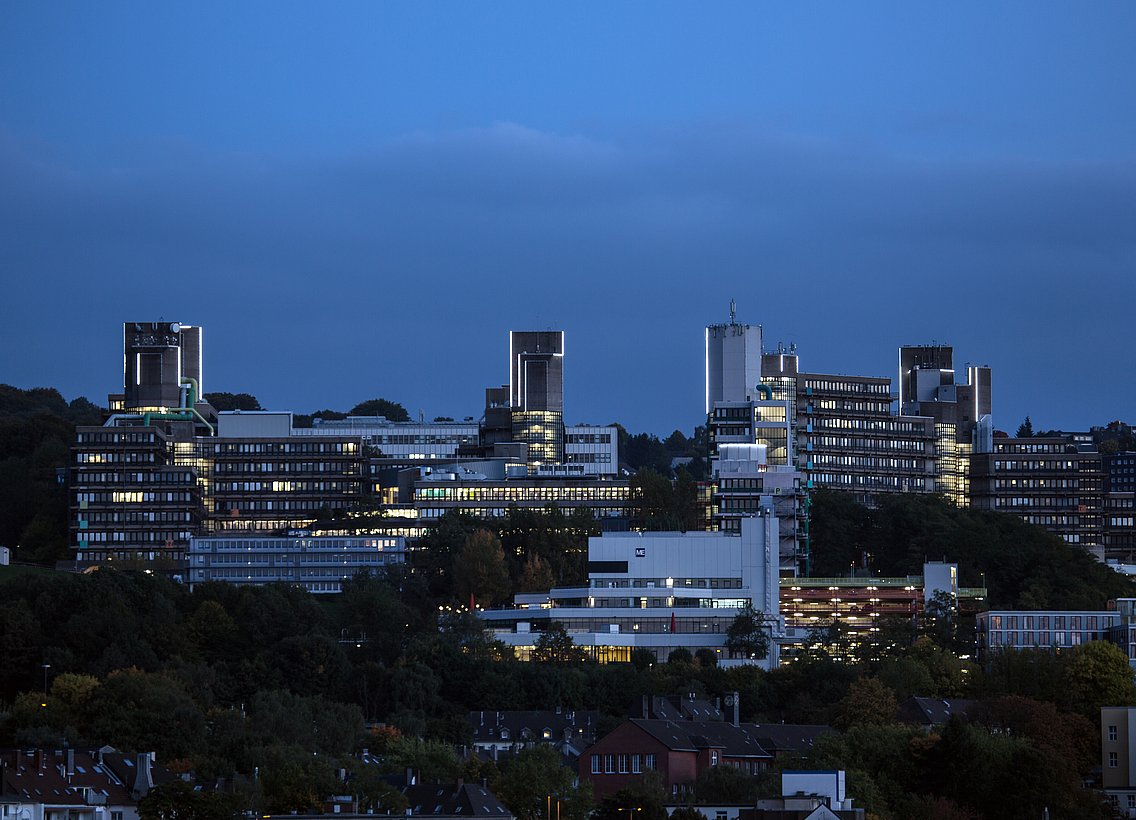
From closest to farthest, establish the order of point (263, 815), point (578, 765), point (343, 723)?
point (263, 815)
point (578, 765)
point (343, 723)

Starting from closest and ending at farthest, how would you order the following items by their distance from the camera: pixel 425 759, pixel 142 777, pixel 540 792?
pixel 540 792 → pixel 142 777 → pixel 425 759

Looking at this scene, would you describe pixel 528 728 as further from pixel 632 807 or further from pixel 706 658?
pixel 632 807

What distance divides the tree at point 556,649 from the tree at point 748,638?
450 inches

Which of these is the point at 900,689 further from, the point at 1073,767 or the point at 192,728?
the point at 192,728

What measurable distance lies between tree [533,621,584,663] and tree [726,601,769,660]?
11440 millimetres

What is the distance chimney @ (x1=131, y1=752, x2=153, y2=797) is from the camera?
13312cm

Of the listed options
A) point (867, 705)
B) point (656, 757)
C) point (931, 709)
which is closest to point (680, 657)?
point (867, 705)

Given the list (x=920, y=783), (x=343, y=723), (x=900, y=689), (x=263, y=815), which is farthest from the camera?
(x=900, y=689)

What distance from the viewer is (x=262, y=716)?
154125mm

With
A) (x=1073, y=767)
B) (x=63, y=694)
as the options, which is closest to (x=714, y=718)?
(x=1073, y=767)

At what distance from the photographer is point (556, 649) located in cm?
19350

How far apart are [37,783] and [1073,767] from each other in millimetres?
55827

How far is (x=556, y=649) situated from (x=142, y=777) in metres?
62.8

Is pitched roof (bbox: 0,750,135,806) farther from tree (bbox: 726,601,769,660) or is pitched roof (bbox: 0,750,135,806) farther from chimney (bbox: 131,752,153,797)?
tree (bbox: 726,601,769,660)
